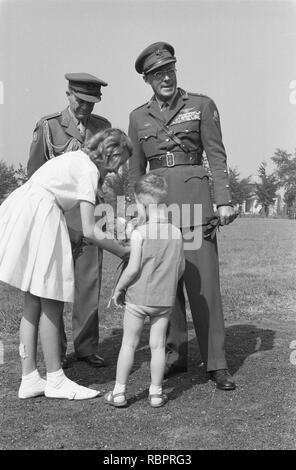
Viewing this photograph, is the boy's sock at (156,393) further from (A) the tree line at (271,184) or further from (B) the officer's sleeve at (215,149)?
(A) the tree line at (271,184)

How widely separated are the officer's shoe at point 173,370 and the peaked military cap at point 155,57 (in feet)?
6.93

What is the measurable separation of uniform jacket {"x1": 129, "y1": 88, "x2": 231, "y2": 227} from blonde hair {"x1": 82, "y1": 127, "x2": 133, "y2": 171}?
0.55m

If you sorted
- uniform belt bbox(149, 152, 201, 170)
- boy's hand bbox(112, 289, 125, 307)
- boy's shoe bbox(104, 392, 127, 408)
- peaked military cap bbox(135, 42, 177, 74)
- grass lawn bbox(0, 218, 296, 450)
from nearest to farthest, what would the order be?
grass lawn bbox(0, 218, 296, 450) < boy's shoe bbox(104, 392, 127, 408) < boy's hand bbox(112, 289, 125, 307) < peaked military cap bbox(135, 42, 177, 74) < uniform belt bbox(149, 152, 201, 170)

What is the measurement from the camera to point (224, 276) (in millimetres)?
11047

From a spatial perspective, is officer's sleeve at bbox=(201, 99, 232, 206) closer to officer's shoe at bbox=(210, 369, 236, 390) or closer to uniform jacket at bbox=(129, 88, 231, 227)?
uniform jacket at bbox=(129, 88, 231, 227)

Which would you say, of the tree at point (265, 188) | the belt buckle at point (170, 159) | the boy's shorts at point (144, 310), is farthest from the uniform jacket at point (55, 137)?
the tree at point (265, 188)

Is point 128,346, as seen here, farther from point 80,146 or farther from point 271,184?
point 271,184

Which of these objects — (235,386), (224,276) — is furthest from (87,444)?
(224,276)

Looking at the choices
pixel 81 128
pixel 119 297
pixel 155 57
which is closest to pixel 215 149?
pixel 155 57

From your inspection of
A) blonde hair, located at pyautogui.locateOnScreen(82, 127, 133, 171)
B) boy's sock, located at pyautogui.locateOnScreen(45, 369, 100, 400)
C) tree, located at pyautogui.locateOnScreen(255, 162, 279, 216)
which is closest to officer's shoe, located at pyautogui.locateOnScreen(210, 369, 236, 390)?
boy's sock, located at pyautogui.locateOnScreen(45, 369, 100, 400)

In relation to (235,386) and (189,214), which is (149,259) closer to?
(189,214)

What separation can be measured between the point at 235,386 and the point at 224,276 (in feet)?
23.0

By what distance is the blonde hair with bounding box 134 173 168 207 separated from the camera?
12.1 feet

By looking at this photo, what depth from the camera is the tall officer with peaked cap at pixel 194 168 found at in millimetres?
4227
